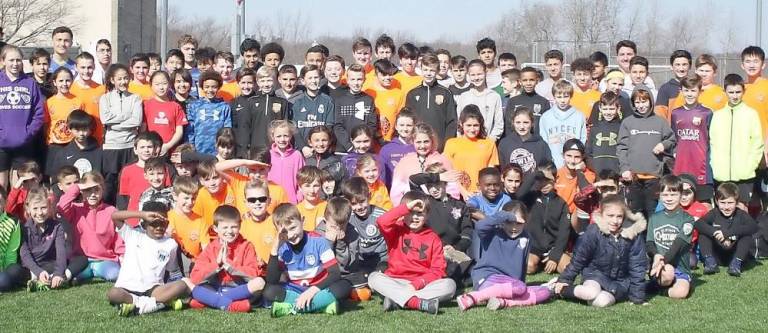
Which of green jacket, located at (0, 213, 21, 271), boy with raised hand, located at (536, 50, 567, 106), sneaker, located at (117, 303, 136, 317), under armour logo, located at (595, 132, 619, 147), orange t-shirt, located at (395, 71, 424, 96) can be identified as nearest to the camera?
sneaker, located at (117, 303, 136, 317)

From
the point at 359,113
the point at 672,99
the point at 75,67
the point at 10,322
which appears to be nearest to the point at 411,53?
the point at 359,113

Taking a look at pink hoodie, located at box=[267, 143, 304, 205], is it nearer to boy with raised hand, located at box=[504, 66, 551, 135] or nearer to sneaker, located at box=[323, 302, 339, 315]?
sneaker, located at box=[323, 302, 339, 315]

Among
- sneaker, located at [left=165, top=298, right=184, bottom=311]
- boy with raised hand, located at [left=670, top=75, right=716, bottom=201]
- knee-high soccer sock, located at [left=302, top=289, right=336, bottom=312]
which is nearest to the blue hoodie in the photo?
sneaker, located at [left=165, top=298, right=184, bottom=311]

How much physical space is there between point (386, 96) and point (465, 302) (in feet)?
12.1

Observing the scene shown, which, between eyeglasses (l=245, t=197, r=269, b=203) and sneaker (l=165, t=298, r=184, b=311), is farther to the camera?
eyeglasses (l=245, t=197, r=269, b=203)

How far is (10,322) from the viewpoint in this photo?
6.73m

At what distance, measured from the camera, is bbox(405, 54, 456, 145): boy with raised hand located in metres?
10.1

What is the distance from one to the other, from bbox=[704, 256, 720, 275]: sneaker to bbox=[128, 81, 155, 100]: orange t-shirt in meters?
5.80

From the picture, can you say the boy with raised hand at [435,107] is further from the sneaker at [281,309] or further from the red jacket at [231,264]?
the sneaker at [281,309]

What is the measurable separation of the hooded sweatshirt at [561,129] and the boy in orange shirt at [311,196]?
269 centimetres

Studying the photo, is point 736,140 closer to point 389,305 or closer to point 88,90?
point 389,305

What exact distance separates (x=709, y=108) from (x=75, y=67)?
22.6 ft

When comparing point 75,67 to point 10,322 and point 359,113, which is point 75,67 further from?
point 10,322

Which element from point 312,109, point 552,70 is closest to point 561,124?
point 552,70
